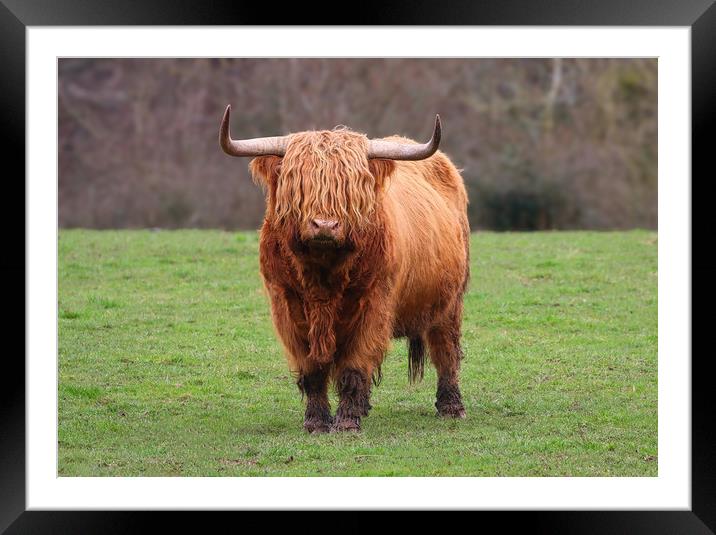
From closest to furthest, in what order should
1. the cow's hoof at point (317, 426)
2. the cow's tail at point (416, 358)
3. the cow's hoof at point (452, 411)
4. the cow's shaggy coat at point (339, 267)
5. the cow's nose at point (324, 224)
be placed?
the cow's nose at point (324, 224)
the cow's shaggy coat at point (339, 267)
the cow's hoof at point (317, 426)
the cow's hoof at point (452, 411)
the cow's tail at point (416, 358)

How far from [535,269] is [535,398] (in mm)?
4540

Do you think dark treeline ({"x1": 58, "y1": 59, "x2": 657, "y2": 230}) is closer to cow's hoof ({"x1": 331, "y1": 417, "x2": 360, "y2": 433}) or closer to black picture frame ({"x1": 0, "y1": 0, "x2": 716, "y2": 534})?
cow's hoof ({"x1": 331, "y1": 417, "x2": 360, "y2": 433})

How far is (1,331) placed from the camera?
6.52 meters

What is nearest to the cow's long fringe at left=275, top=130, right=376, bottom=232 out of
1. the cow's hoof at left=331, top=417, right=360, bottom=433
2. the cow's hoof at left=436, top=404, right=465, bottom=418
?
the cow's hoof at left=331, top=417, right=360, bottom=433

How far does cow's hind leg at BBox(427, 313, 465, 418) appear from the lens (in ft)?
30.5

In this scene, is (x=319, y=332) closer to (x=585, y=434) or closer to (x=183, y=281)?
(x=585, y=434)

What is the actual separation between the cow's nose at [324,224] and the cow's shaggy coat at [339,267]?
0.04 meters

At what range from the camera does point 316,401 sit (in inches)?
330

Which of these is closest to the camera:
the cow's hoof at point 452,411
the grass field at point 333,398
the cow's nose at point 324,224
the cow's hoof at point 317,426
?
the cow's nose at point 324,224

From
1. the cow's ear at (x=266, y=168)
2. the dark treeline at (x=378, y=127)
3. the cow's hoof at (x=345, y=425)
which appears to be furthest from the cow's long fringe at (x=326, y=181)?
the dark treeline at (x=378, y=127)

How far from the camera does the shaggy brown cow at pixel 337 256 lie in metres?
7.90

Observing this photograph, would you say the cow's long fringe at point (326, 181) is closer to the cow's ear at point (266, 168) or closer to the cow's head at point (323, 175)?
the cow's head at point (323, 175)
